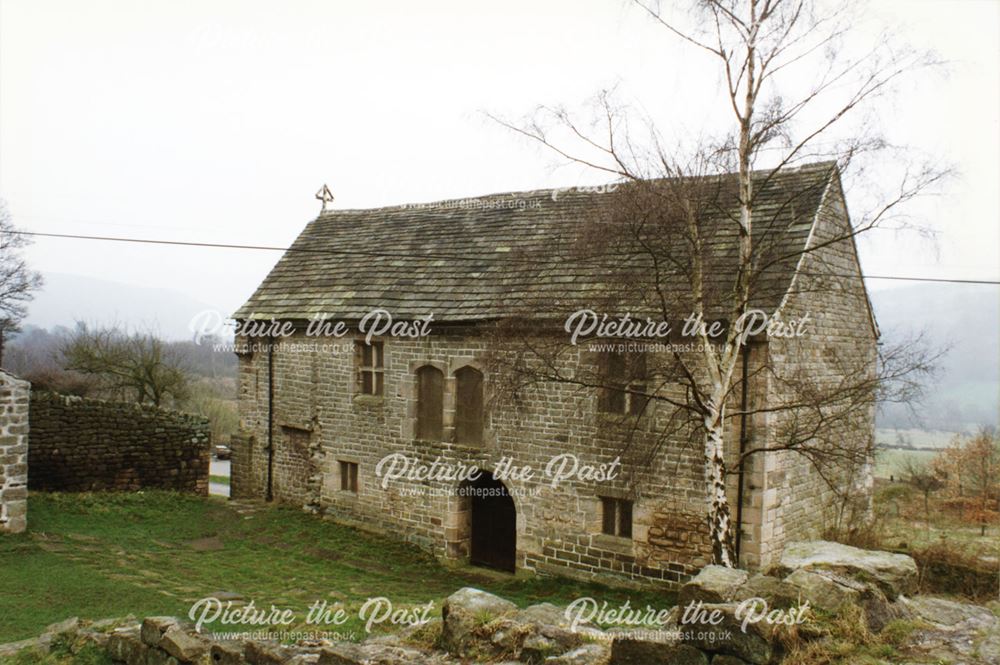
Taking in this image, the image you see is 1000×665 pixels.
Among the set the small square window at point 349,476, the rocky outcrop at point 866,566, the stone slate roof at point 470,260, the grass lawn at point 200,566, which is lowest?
the grass lawn at point 200,566

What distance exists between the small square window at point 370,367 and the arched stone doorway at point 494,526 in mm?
3262

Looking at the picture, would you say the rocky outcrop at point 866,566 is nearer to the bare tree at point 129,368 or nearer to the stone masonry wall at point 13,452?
the stone masonry wall at point 13,452

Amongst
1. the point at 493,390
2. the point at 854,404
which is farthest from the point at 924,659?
the point at 493,390

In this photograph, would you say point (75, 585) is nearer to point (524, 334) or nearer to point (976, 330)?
point (524, 334)

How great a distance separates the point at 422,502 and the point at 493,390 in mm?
3297

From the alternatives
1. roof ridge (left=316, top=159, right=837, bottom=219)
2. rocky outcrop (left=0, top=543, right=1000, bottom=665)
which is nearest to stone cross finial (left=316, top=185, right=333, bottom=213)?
roof ridge (left=316, top=159, right=837, bottom=219)

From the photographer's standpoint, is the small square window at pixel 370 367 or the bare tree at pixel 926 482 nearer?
the small square window at pixel 370 367

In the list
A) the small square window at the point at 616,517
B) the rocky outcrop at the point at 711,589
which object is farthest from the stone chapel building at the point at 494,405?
the rocky outcrop at the point at 711,589

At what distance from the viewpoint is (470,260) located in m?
16.6

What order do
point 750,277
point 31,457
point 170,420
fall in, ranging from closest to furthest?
point 750,277 < point 31,457 < point 170,420

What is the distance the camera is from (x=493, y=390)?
14430 mm

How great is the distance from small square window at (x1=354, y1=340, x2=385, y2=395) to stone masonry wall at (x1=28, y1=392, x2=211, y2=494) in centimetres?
568

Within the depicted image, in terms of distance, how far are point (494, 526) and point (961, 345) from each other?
36.8m

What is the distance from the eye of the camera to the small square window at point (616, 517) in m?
13.2
